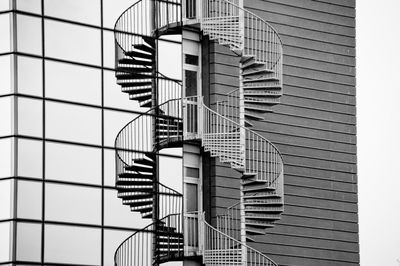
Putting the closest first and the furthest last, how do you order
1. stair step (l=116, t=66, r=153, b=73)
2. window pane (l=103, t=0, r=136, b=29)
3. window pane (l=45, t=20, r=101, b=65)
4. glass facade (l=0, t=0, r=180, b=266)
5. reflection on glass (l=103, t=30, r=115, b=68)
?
glass facade (l=0, t=0, r=180, b=266) → stair step (l=116, t=66, r=153, b=73) → window pane (l=45, t=20, r=101, b=65) → reflection on glass (l=103, t=30, r=115, b=68) → window pane (l=103, t=0, r=136, b=29)

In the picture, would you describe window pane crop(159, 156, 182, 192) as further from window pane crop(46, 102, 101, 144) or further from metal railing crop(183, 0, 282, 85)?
metal railing crop(183, 0, 282, 85)

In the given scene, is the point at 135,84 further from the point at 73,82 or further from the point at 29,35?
the point at 29,35

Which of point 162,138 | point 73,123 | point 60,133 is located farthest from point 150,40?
point 60,133

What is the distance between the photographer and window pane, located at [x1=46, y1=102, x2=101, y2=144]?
30.3 metres

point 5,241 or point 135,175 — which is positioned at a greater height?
point 135,175

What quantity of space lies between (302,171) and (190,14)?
5.65m

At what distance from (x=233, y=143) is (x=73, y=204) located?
16.4 ft

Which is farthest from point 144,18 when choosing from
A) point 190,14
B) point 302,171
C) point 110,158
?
point 302,171

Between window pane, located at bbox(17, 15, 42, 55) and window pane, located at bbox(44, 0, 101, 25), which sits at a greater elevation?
window pane, located at bbox(44, 0, 101, 25)

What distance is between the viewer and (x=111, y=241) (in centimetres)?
3066

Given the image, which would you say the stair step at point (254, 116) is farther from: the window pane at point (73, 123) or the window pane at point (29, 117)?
the window pane at point (29, 117)

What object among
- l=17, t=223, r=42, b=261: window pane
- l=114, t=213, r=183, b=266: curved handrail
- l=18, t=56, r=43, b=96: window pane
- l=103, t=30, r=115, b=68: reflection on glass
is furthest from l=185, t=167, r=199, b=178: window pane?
l=18, t=56, r=43, b=96: window pane

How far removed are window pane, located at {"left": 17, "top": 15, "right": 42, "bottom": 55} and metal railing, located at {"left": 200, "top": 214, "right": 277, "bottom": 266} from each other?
6735mm

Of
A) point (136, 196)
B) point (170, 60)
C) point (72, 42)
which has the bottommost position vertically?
point (136, 196)
